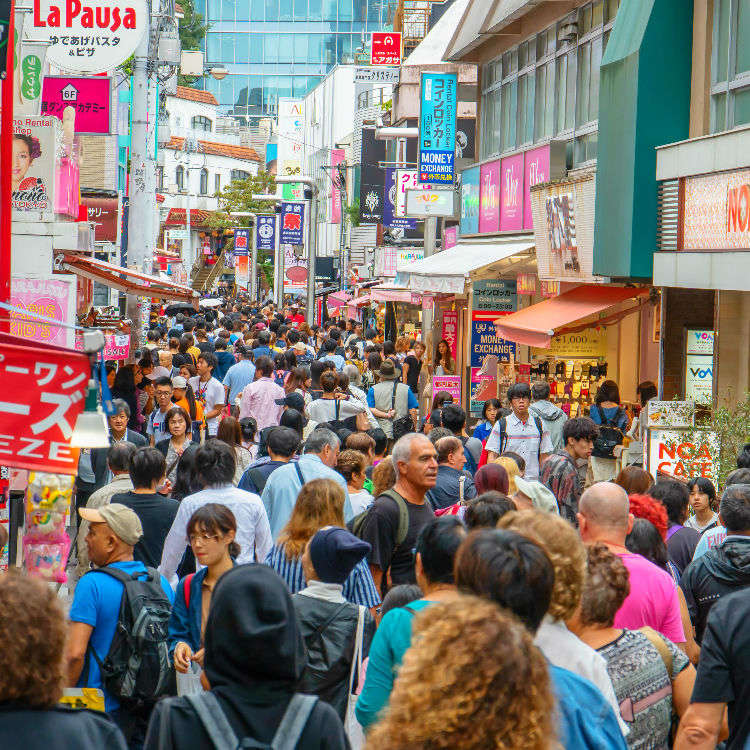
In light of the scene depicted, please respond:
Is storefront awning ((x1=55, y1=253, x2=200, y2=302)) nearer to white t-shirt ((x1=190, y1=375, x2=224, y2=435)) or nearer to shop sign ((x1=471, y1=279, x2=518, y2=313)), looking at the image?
white t-shirt ((x1=190, y1=375, x2=224, y2=435))

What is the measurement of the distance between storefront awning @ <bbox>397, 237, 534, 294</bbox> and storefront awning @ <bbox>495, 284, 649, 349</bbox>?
7.39ft

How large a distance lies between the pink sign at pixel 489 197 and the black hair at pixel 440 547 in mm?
18987

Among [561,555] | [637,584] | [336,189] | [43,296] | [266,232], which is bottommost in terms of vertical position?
[637,584]

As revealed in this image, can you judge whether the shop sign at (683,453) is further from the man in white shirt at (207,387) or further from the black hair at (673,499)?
the man in white shirt at (207,387)

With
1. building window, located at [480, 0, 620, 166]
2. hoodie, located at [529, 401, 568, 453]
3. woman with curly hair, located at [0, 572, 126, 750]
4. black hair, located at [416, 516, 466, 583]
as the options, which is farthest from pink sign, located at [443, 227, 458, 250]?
woman with curly hair, located at [0, 572, 126, 750]

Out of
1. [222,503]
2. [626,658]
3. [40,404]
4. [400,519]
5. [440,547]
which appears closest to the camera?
[626,658]

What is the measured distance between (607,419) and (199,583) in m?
8.46

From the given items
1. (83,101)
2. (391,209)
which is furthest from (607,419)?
(391,209)

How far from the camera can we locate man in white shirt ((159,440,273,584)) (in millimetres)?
7547

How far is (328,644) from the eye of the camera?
5328 mm

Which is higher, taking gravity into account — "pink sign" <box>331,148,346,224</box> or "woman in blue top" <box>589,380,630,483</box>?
"pink sign" <box>331,148,346,224</box>

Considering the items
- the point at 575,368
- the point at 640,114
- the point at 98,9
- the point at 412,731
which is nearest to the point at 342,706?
the point at 412,731

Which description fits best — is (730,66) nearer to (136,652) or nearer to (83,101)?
(83,101)

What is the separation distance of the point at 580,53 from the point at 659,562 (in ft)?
46.6
